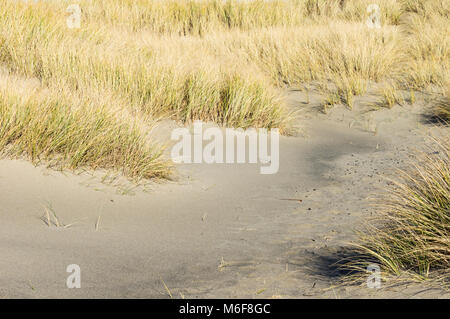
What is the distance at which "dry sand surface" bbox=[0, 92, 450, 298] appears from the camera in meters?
2.91

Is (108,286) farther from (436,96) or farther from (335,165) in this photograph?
(436,96)

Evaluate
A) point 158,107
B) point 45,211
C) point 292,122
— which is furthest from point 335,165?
point 45,211

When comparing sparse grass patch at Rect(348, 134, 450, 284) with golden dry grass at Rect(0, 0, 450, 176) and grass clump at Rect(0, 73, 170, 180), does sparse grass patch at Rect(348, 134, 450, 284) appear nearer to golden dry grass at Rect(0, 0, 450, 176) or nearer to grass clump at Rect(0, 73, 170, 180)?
grass clump at Rect(0, 73, 170, 180)

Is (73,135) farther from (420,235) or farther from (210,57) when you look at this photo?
(210,57)

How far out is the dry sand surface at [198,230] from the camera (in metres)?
2.91

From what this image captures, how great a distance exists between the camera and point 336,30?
1009 cm

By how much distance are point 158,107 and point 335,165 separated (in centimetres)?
211
